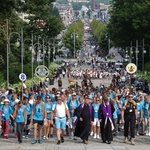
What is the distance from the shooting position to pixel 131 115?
2075 cm

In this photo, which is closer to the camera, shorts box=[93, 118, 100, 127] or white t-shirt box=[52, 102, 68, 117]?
white t-shirt box=[52, 102, 68, 117]

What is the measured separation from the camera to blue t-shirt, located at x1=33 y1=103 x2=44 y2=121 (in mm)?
20656

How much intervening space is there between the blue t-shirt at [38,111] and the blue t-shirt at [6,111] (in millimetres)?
2072

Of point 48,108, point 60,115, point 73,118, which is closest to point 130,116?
point 60,115

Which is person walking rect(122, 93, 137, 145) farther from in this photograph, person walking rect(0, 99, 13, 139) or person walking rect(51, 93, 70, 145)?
person walking rect(0, 99, 13, 139)

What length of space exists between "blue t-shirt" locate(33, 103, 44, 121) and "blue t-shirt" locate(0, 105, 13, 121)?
2.07 meters

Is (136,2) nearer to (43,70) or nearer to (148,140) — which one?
(43,70)

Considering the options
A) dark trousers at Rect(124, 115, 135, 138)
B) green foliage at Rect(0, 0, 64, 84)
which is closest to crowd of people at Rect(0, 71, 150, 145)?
dark trousers at Rect(124, 115, 135, 138)

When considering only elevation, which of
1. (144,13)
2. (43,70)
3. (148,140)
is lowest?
(148,140)

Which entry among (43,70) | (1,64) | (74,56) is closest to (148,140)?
(43,70)

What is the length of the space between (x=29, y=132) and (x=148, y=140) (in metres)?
4.34

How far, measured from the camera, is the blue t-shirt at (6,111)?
73.8 ft

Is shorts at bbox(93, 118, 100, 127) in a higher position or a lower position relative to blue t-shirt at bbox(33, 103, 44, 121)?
lower

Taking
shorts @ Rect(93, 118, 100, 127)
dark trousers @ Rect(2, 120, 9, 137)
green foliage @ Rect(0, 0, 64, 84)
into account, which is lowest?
dark trousers @ Rect(2, 120, 9, 137)
